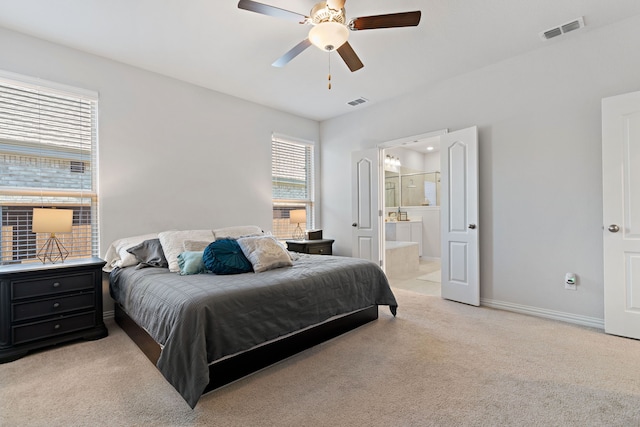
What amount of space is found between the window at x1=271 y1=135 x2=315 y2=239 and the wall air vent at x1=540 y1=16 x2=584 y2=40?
344 cm

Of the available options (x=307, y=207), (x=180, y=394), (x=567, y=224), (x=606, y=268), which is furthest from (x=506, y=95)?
(x=180, y=394)

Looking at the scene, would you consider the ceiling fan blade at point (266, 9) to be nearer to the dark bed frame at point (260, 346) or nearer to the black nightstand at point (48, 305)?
the dark bed frame at point (260, 346)

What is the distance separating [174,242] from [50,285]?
99cm

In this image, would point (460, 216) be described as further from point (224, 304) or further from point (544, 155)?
point (224, 304)

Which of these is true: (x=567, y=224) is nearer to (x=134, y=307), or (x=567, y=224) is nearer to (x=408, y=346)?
(x=408, y=346)

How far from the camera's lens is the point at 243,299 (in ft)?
6.70

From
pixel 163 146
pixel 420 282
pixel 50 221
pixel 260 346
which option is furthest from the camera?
pixel 420 282

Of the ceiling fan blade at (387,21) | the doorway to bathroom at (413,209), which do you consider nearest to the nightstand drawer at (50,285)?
the ceiling fan blade at (387,21)

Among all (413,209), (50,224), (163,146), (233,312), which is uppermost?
(163,146)

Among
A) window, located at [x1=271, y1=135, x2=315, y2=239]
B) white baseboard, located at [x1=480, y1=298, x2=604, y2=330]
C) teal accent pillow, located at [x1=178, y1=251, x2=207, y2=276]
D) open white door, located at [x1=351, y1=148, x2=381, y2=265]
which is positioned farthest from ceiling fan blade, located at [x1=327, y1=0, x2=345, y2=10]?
white baseboard, located at [x1=480, y1=298, x2=604, y2=330]

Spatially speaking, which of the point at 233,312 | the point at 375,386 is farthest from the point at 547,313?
the point at 233,312

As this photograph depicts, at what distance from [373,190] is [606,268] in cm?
282

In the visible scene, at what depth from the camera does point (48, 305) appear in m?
2.55

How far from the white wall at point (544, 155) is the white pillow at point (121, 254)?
3.85 m
